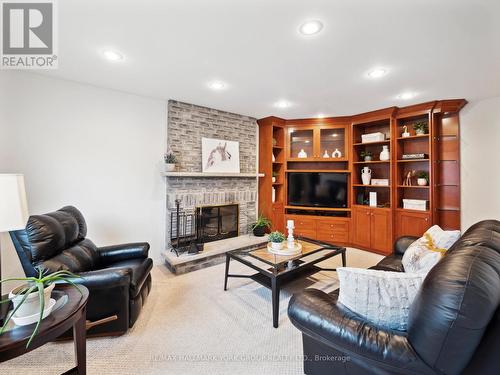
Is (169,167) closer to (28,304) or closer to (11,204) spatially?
(11,204)

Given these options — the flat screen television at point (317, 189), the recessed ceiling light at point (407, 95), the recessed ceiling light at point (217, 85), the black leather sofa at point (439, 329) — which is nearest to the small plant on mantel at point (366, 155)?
the flat screen television at point (317, 189)

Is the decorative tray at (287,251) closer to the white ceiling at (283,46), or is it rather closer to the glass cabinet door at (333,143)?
the white ceiling at (283,46)

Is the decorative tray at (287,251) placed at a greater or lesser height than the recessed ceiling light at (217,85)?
lesser

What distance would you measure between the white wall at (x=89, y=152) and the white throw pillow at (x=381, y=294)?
10.1ft

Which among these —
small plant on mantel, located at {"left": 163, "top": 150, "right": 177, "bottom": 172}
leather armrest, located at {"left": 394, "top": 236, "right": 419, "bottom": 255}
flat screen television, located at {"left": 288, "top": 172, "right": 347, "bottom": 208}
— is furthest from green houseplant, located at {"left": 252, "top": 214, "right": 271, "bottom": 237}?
leather armrest, located at {"left": 394, "top": 236, "right": 419, "bottom": 255}

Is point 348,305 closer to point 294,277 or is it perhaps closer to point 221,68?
point 294,277

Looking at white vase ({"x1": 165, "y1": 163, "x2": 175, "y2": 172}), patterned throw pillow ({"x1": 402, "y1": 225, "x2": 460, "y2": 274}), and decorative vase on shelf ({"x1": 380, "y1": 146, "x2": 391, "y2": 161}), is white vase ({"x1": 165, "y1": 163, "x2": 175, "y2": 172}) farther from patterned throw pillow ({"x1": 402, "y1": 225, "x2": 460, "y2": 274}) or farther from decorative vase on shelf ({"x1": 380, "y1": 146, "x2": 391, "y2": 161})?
decorative vase on shelf ({"x1": 380, "y1": 146, "x2": 391, "y2": 161})

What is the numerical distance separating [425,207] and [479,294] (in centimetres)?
344

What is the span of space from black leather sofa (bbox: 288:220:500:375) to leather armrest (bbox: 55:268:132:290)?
1.46 metres

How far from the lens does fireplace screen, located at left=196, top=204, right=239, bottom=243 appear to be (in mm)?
3957

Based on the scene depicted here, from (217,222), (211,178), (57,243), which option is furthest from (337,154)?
(57,243)

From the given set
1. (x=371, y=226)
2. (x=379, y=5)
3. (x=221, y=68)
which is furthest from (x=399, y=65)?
(x=371, y=226)

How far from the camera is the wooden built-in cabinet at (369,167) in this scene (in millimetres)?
3822

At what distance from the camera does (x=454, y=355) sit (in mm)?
965
